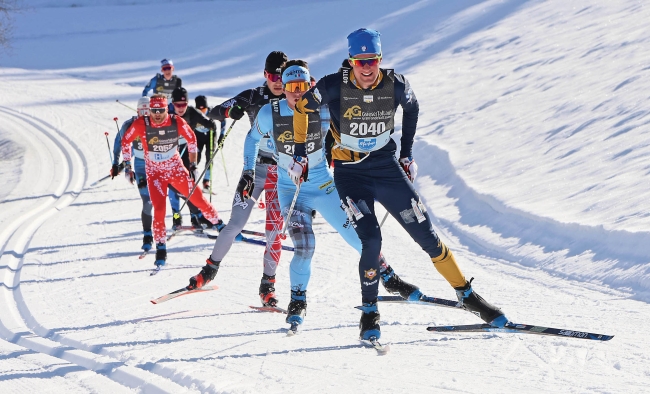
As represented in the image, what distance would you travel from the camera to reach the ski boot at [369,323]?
19.8ft

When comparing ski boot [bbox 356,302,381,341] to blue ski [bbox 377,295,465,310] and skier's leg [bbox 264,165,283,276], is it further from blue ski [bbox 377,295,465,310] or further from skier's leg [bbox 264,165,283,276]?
skier's leg [bbox 264,165,283,276]

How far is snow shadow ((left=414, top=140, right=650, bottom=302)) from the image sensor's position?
788 centimetres

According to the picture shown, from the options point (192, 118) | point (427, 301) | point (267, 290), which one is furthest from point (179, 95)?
point (427, 301)

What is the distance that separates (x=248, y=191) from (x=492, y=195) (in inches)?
191

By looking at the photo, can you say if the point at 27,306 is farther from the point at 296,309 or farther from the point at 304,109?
the point at 304,109

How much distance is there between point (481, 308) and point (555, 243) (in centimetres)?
329

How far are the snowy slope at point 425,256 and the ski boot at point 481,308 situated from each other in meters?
0.13

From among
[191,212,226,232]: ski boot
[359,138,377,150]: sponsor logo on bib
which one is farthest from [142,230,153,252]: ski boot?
[359,138,377,150]: sponsor logo on bib

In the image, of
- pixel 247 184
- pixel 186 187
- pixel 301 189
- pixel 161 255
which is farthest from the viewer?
pixel 186 187

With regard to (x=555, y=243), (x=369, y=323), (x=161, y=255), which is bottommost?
(x=369, y=323)

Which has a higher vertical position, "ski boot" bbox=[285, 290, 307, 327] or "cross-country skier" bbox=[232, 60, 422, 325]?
"cross-country skier" bbox=[232, 60, 422, 325]

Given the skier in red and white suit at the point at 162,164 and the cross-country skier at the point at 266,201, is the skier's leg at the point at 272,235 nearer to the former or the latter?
the cross-country skier at the point at 266,201

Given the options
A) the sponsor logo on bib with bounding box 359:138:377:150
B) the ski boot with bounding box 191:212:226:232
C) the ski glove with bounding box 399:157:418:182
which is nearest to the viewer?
the sponsor logo on bib with bounding box 359:138:377:150

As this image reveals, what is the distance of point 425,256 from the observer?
949cm
